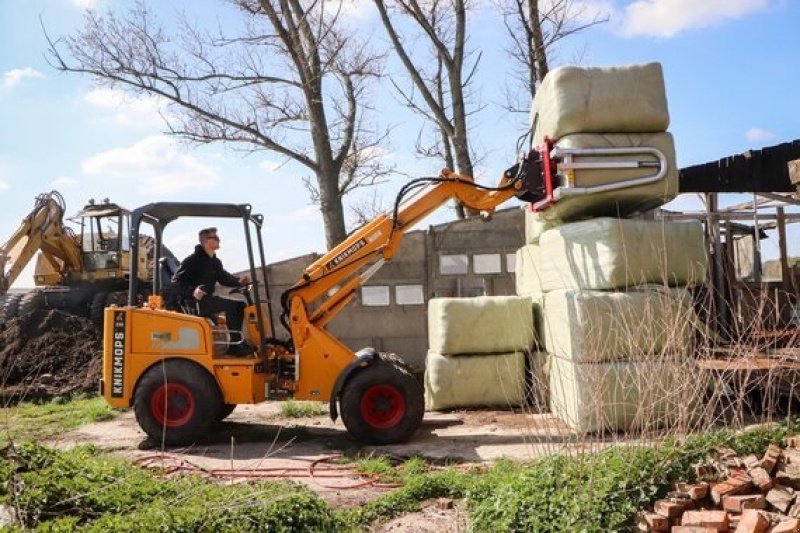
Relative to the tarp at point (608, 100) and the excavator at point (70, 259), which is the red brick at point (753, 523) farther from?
the excavator at point (70, 259)

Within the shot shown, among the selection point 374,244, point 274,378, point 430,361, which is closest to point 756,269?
point 430,361

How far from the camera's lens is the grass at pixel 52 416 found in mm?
8727

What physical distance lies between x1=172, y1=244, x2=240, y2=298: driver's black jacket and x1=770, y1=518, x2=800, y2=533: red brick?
5.64m

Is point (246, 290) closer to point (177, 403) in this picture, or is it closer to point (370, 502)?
point (177, 403)

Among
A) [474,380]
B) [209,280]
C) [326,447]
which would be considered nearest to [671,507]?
[326,447]

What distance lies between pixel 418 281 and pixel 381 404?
4.82 m

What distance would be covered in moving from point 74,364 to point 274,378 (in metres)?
7.25

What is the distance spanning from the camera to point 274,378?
25.8 feet

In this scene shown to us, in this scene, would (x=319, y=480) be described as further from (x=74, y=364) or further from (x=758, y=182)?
(x=74, y=364)

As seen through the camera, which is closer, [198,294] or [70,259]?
[198,294]

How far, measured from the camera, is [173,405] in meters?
7.51

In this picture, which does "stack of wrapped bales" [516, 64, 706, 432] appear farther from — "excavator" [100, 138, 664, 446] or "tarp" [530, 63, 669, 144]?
"excavator" [100, 138, 664, 446]

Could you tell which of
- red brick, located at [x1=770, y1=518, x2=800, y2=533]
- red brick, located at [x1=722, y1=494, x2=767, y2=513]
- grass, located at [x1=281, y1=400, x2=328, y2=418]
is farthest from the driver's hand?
red brick, located at [x1=770, y1=518, x2=800, y2=533]

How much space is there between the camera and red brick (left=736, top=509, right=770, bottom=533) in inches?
156
